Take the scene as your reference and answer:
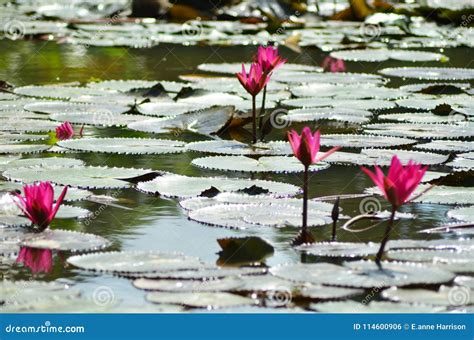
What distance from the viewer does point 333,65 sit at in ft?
20.9

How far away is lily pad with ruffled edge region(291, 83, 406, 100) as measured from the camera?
495 cm

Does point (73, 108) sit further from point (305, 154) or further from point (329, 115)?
point (305, 154)

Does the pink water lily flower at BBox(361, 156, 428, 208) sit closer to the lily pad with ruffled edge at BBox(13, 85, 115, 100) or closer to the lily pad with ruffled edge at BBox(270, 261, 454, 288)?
the lily pad with ruffled edge at BBox(270, 261, 454, 288)

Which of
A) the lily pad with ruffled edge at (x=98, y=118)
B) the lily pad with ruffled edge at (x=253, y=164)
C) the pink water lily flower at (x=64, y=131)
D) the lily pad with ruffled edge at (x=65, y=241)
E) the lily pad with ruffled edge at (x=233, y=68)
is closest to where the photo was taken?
the lily pad with ruffled edge at (x=65, y=241)

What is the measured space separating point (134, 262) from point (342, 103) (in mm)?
2593

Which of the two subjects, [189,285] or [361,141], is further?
[361,141]

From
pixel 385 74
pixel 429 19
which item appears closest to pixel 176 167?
pixel 385 74

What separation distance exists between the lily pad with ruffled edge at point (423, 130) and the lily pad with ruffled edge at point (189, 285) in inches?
75.7

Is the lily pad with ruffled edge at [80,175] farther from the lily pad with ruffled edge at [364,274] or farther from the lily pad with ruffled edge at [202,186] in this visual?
the lily pad with ruffled edge at [364,274]

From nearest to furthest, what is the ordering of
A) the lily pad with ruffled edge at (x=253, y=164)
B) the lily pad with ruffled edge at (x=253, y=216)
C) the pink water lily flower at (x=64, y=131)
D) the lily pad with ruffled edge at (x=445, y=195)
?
the lily pad with ruffled edge at (x=253, y=216) → the lily pad with ruffled edge at (x=445, y=195) → the lily pad with ruffled edge at (x=253, y=164) → the pink water lily flower at (x=64, y=131)

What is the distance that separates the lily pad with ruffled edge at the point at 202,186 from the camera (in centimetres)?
296

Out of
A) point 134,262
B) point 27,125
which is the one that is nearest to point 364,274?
point 134,262

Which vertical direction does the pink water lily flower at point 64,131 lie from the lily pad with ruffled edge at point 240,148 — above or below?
above

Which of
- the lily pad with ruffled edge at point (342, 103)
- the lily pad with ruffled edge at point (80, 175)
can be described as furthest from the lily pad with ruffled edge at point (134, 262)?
the lily pad with ruffled edge at point (342, 103)
